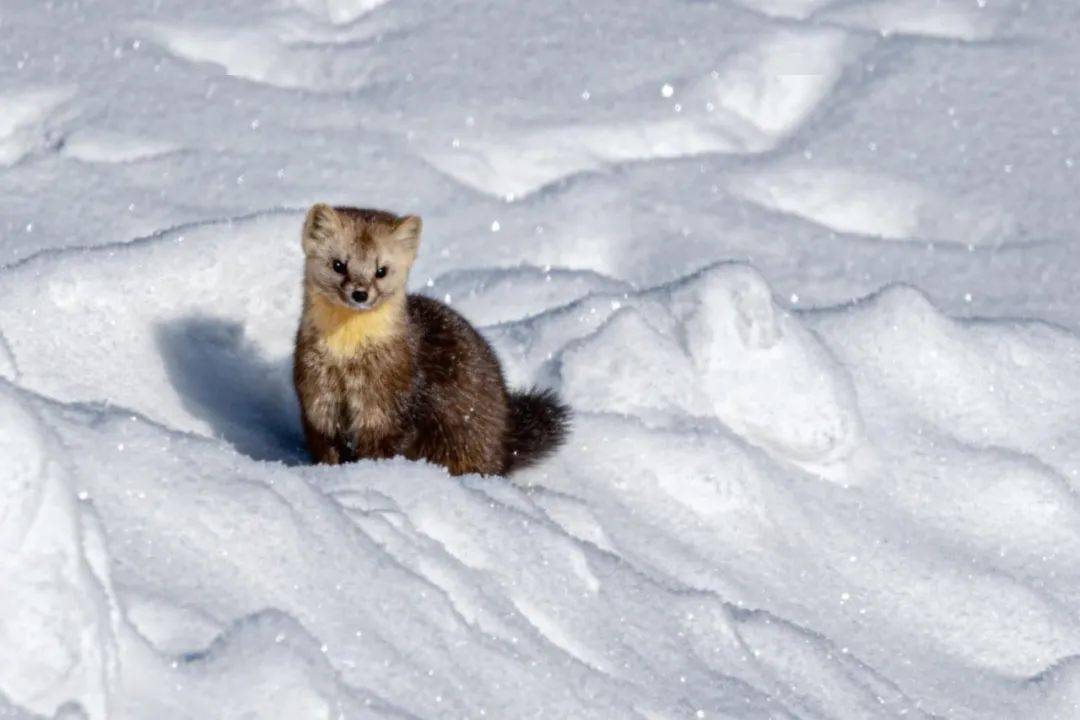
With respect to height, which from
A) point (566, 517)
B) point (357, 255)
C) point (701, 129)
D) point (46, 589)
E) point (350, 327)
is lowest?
point (701, 129)

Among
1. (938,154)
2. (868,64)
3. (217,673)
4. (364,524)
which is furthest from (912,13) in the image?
(217,673)

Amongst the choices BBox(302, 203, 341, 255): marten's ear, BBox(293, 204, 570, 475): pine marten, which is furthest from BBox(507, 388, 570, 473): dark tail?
BBox(302, 203, 341, 255): marten's ear

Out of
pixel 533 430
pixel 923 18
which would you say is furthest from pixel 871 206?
pixel 533 430

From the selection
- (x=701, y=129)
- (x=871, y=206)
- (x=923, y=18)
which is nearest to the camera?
(x=871, y=206)

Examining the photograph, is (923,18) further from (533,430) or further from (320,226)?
(320,226)

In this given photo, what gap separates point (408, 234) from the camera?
Answer: 14.0ft

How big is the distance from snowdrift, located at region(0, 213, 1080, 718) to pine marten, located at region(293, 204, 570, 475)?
0.47 ft

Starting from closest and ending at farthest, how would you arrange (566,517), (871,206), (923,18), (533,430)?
(566,517)
(533,430)
(871,206)
(923,18)

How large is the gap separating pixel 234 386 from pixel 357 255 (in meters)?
0.52

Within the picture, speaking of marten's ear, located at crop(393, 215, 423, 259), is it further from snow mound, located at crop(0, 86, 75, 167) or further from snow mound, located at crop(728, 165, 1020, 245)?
snow mound, located at crop(728, 165, 1020, 245)

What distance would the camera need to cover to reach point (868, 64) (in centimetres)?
714

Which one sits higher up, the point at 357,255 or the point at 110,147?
the point at 357,255

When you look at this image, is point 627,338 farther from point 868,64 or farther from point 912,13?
point 912,13

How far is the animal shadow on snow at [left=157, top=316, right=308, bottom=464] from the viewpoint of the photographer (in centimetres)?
416
